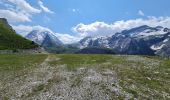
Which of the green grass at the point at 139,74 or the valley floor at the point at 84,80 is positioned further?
the green grass at the point at 139,74

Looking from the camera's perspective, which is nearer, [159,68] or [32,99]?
[32,99]

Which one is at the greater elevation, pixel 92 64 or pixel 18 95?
pixel 92 64

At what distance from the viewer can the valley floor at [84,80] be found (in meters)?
46.5

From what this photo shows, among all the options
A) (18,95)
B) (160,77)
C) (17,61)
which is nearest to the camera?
(18,95)

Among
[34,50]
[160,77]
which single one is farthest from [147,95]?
[34,50]

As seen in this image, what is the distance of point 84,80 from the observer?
177 ft

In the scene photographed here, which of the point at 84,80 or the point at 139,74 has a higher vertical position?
the point at 139,74

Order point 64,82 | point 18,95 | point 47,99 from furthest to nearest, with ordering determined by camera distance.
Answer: point 64,82
point 18,95
point 47,99

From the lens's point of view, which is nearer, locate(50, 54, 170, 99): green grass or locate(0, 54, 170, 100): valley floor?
locate(0, 54, 170, 100): valley floor

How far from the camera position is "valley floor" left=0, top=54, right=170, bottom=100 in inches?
1831

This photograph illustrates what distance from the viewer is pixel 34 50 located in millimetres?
190125

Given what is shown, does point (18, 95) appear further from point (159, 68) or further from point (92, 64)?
point (159, 68)

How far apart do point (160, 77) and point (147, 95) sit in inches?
526

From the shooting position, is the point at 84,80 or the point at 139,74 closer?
the point at 84,80
